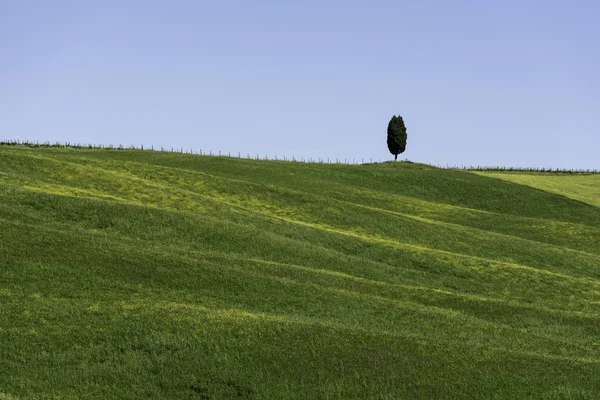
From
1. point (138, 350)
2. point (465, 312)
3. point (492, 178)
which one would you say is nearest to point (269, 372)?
point (138, 350)

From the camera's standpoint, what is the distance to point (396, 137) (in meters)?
144

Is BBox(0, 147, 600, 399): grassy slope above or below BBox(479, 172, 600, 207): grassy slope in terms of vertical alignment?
below

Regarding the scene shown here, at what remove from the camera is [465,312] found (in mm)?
46281

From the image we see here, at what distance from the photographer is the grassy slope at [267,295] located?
30.4 m

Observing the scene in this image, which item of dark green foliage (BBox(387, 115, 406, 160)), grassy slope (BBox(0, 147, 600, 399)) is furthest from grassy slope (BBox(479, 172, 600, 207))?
dark green foliage (BBox(387, 115, 406, 160))

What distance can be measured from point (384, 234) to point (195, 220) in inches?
726

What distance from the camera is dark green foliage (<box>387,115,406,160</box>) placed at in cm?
14375

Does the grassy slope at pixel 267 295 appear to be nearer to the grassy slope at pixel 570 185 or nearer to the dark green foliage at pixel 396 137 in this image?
the grassy slope at pixel 570 185

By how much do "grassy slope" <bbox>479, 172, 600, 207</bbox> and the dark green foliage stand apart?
2474cm

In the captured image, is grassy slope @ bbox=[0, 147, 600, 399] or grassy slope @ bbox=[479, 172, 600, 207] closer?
grassy slope @ bbox=[0, 147, 600, 399]

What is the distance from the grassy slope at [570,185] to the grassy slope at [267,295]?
23.2 metres

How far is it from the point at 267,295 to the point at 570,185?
85006 millimetres

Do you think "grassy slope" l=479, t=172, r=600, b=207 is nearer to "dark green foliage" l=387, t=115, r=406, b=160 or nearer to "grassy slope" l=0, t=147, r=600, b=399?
"grassy slope" l=0, t=147, r=600, b=399

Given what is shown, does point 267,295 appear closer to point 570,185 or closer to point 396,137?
point 570,185
